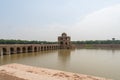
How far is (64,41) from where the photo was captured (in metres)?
82.4

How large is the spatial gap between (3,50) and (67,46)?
43.0 m

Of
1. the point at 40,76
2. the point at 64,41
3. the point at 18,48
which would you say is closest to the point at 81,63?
the point at 40,76

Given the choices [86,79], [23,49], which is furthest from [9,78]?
[23,49]

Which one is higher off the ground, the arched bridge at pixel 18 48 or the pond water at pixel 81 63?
the arched bridge at pixel 18 48

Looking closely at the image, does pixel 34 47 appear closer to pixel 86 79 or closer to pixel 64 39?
pixel 64 39

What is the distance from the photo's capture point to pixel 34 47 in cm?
5862

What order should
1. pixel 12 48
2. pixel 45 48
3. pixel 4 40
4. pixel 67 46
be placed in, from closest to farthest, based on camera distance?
pixel 12 48 < pixel 45 48 < pixel 4 40 < pixel 67 46

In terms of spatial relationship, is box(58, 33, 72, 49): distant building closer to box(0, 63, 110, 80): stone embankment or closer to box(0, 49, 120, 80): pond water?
box(0, 49, 120, 80): pond water

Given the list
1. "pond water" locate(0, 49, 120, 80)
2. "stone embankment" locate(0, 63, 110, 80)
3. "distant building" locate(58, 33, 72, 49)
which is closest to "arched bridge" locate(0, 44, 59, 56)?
"pond water" locate(0, 49, 120, 80)

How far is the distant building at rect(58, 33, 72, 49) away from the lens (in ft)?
268

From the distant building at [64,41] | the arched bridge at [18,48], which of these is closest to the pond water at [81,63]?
the arched bridge at [18,48]

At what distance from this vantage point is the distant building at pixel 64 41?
3213 inches

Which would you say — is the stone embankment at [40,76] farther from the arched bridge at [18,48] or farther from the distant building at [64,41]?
the distant building at [64,41]

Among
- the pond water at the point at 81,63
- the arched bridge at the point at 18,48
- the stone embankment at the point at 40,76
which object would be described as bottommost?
the pond water at the point at 81,63
